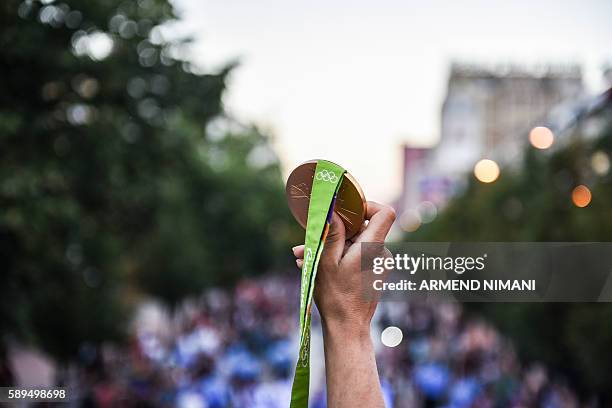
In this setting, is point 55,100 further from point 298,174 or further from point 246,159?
point 246,159

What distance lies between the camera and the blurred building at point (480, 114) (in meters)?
60.2

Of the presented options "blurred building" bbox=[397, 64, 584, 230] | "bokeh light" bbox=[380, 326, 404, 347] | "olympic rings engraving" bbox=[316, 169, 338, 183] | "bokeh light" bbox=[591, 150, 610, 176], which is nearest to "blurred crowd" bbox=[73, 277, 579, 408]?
"bokeh light" bbox=[380, 326, 404, 347]

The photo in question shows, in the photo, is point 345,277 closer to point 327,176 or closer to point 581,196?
point 327,176

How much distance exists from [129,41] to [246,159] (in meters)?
28.5

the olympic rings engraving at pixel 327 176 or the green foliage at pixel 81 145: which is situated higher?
the green foliage at pixel 81 145

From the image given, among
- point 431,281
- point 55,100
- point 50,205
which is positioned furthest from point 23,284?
point 431,281

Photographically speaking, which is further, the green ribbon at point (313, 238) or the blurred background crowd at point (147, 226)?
the blurred background crowd at point (147, 226)

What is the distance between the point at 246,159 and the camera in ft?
124

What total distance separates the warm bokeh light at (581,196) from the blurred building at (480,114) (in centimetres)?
3585

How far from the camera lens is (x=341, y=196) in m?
1.91

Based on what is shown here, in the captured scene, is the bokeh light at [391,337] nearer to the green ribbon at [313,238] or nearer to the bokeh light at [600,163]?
the bokeh light at [600,163]

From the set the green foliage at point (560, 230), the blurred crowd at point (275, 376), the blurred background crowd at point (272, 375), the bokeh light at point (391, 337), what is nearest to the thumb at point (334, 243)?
the blurred background crowd at point (272, 375)

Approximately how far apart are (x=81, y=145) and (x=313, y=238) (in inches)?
316

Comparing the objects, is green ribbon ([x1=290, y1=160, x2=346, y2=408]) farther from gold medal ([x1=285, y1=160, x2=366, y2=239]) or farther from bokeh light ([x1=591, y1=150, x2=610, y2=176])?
bokeh light ([x1=591, y1=150, x2=610, y2=176])
